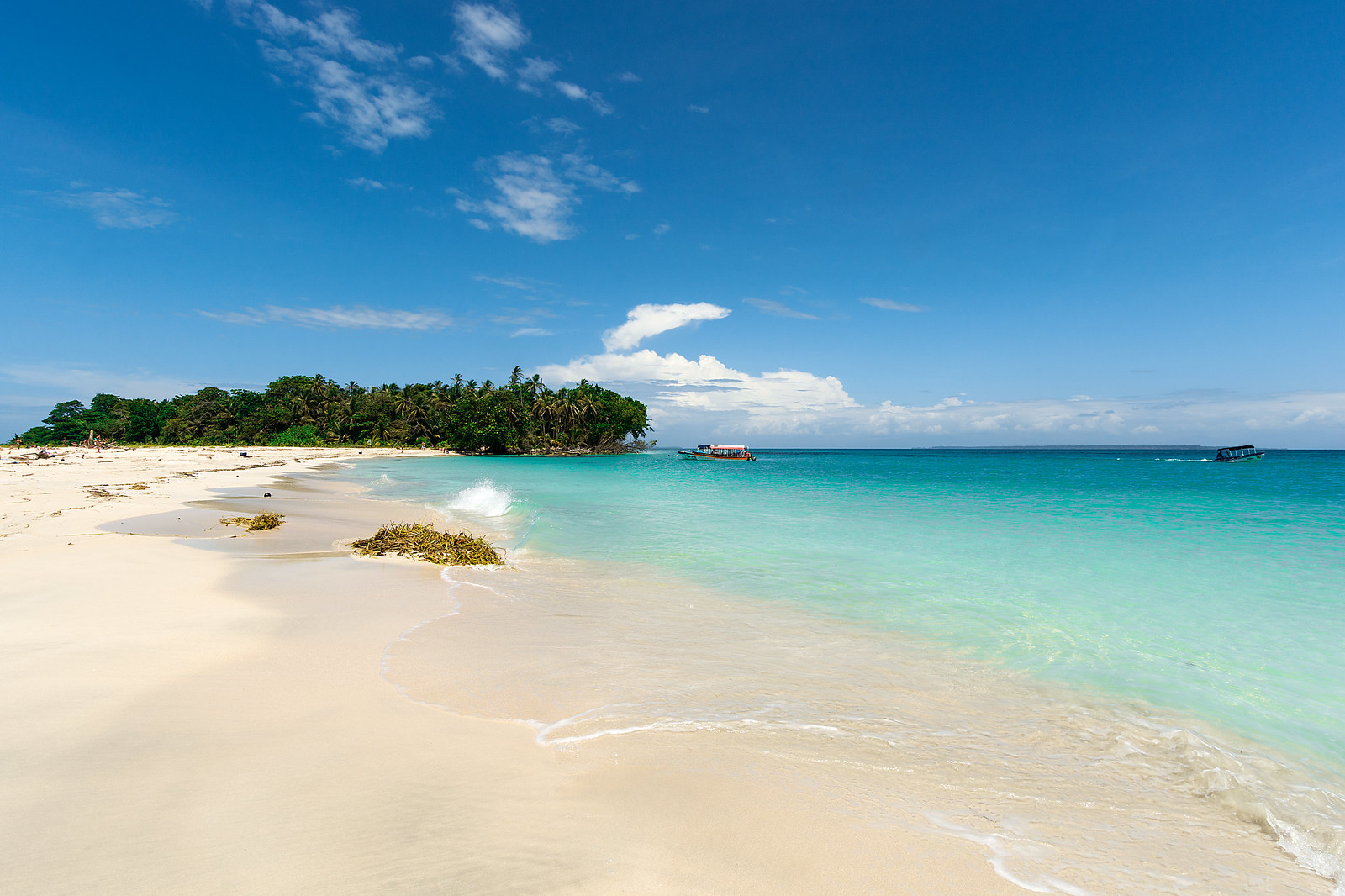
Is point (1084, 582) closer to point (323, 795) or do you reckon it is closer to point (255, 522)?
point (323, 795)

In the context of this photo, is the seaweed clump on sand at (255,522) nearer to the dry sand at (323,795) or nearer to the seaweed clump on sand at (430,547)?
the seaweed clump on sand at (430,547)

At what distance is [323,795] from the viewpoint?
3529mm

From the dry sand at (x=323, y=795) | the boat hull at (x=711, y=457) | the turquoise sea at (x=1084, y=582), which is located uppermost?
the boat hull at (x=711, y=457)

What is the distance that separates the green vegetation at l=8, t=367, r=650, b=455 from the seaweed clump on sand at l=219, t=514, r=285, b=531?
7388 centimetres

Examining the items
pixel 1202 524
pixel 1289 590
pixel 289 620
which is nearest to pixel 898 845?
pixel 289 620

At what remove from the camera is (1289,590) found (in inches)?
446

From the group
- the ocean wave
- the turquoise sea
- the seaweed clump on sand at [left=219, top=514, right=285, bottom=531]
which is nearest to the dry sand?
the turquoise sea

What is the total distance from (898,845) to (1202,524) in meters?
26.0

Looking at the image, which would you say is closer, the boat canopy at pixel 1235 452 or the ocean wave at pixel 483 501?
the ocean wave at pixel 483 501

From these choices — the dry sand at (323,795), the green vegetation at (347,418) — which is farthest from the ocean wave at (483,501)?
the green vegetation at (347,418)

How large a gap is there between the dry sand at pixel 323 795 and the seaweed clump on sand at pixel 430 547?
486cm

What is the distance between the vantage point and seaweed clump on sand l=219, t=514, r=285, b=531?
14.5 meters

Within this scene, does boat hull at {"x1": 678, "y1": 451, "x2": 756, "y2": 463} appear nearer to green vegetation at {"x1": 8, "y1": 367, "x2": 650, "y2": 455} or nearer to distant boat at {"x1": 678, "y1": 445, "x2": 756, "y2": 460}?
distant boat at {"x1": 678, "y1": 445, "x2": 756, "y2": 460}

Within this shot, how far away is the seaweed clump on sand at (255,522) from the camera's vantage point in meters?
14.5
